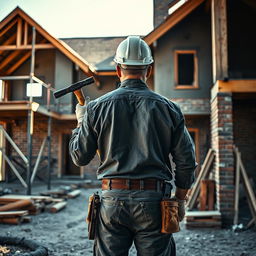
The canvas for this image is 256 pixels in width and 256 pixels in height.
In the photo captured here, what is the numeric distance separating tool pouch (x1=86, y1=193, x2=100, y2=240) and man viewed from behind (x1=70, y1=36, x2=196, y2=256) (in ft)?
0.12

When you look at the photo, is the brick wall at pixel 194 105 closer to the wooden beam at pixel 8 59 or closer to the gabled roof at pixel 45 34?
the gabled roof at pixel 45 34

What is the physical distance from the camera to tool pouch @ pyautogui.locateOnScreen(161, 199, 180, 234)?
1.96 meters

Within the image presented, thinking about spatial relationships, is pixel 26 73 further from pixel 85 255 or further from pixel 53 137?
pixel 85 255

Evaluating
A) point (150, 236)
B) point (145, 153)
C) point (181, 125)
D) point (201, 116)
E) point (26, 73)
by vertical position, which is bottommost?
point (150, 236)

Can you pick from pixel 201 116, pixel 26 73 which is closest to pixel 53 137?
pixel 26 73

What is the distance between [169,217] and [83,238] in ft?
14.4

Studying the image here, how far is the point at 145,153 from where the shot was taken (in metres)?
2.03

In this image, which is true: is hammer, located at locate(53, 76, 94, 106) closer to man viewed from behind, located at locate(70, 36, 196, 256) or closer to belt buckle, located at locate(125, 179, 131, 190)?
man viewed from behind, located at locate(70, 36, 196, 256)

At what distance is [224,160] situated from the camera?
6629 millimetres

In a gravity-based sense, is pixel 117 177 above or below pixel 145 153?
below

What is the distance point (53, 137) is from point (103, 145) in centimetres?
1269

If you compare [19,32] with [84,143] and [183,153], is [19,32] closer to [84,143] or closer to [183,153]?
[84,143]

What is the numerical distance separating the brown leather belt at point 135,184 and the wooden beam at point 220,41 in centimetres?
550

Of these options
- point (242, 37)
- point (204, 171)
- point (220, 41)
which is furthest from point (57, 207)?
point (242, 37)
